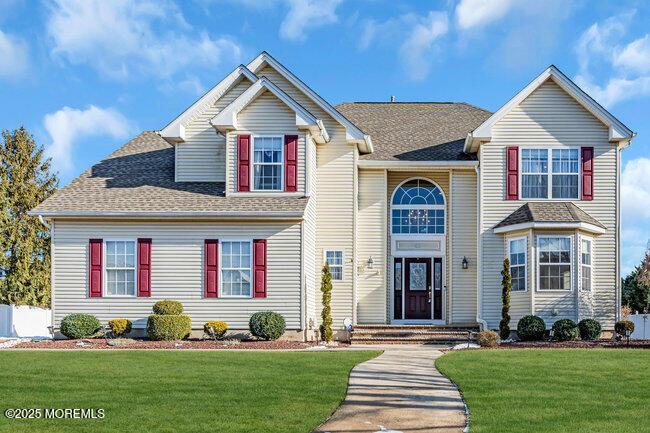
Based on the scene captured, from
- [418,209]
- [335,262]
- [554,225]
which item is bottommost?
[335,262]

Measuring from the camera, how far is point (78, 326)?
25719 mm

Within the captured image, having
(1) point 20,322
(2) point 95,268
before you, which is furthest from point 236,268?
(1) point 20,322

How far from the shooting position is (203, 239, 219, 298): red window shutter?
1041 inches

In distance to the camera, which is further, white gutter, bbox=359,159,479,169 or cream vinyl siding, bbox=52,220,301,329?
white gutter, bbox=359,159,479,169

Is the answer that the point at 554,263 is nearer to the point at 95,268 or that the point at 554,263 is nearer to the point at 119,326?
the point at 119,326

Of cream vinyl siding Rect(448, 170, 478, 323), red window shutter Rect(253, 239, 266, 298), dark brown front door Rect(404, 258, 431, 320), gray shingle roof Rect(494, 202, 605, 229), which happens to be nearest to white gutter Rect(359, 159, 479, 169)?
cream vinyl siding Rect(448, 170, 478, 323)

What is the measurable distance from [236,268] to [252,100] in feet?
16.6

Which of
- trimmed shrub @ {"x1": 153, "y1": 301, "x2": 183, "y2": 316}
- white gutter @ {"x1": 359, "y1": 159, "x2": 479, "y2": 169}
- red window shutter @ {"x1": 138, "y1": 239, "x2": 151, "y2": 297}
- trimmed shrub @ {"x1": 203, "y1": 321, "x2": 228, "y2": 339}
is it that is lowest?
trimmed shrub @ {"x1": 203, "y1": 321, "x2": 228, "y2": 339}

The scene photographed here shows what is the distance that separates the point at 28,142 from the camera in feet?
135

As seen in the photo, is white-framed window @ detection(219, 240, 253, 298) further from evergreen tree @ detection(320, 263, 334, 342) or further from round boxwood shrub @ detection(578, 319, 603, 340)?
round boxwood shrub @ detection(578, 319, 603, 340)

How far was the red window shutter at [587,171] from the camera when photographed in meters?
28.0

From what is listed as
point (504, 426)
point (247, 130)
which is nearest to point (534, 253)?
point (247, 130)

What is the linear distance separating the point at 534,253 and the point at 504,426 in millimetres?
16175

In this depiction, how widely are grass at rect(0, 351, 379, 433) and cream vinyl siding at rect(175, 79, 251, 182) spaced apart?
900 centimetres
